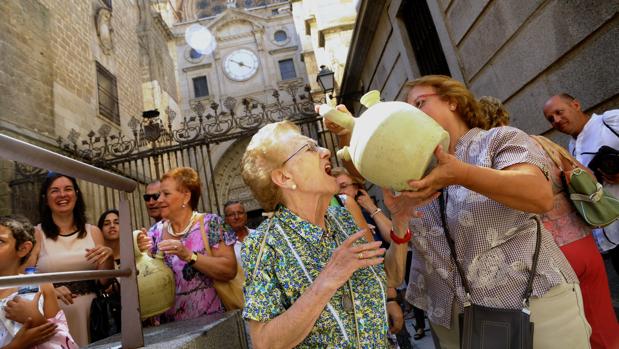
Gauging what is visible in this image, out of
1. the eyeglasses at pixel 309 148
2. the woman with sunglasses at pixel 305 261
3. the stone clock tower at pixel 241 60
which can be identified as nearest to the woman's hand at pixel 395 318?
the woman with sunglasses at pixel 305 261

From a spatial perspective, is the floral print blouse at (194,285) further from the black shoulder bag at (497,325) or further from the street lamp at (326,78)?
the street lamp at (326,78)

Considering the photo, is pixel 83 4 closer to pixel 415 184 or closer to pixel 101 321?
pixel 101 321

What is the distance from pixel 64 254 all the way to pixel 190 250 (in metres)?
1.12

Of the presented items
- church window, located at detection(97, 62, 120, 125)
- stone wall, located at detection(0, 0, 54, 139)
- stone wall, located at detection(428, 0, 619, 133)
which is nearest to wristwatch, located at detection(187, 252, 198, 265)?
stone wall, located at detection(428, 0, 619, 133)

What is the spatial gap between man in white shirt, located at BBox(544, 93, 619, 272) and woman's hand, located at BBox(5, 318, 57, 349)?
3.58m

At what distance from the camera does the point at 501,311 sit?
1.39 meters

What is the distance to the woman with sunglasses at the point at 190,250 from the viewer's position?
238cm

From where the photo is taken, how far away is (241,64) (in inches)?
992

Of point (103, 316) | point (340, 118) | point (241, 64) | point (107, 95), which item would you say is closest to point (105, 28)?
point (107, 95)

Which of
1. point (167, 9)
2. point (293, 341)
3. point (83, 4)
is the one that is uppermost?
point (167, 9)

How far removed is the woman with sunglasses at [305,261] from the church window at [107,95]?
40.3ft

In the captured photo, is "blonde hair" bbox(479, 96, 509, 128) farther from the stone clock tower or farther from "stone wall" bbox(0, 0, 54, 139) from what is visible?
the stone clock tower

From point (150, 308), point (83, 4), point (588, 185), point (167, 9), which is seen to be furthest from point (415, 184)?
point (167, 9)

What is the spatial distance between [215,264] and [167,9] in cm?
2690
